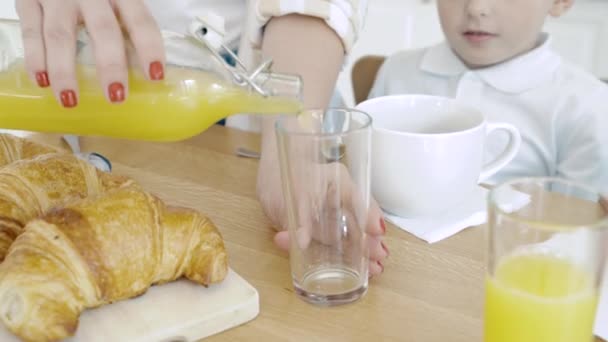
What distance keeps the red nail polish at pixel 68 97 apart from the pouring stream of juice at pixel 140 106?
33 millimetres

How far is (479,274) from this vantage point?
0.65 metres

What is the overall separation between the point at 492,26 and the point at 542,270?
0.82 m

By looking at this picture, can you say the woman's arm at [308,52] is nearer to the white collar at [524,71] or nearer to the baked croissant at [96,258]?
the baked croissant at [96,258]

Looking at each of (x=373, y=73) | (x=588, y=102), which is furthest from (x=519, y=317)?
(x=373, y=73)

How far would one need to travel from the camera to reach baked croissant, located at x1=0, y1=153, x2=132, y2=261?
0.63 metres

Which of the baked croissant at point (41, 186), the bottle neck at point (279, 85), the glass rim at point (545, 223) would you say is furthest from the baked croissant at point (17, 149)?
the glass rim at point (545, 223)

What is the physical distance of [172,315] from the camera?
0.58m

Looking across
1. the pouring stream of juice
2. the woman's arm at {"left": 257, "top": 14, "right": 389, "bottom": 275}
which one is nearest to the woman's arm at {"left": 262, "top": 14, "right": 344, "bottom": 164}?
the woman's arm at {"left": 257, "top": 14, "right": 389, "bottom": 275}

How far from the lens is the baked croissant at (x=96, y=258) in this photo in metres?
0.53

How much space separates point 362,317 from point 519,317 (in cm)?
16

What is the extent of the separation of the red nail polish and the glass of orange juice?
1.28 ft

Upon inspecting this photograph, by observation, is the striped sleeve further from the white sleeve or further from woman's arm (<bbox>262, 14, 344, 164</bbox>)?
the white sleeve

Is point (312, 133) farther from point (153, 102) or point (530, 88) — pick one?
point (530, 88)

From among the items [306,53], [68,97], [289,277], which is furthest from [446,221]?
[68,97]
